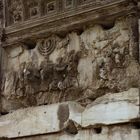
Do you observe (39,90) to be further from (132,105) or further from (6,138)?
(132,105)

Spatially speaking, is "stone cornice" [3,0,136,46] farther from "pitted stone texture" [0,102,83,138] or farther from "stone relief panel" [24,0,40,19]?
"pitted stone texture" [0,102,83,138]

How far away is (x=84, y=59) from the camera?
7.03 m

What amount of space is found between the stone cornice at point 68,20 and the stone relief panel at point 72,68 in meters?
0.11

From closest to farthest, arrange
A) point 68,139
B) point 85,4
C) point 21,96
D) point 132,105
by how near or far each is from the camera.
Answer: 1. point 132,105
2. point 68,139
3. point 85,4
4. point 21,96

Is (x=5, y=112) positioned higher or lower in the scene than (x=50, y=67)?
lower

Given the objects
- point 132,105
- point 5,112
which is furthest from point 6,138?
point 132,105

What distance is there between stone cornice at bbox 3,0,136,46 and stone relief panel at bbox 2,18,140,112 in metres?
0.11

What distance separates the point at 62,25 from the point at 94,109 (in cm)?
157

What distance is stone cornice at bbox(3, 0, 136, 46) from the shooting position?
6.72m

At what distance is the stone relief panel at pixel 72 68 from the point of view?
661 cm

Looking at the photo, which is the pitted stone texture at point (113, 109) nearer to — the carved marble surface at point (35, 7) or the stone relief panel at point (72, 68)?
the stone relief panel at point (72, 68)

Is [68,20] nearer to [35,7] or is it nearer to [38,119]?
[35,7]

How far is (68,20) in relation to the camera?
7215 millimetres

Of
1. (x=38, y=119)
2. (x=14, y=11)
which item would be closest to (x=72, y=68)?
(x=38, y=119)
